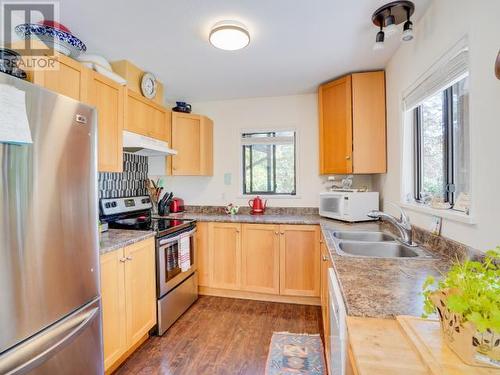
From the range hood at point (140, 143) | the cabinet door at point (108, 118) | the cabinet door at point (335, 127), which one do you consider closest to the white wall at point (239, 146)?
the cabinet door at point (335, 127)

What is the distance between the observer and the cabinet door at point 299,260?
254cm

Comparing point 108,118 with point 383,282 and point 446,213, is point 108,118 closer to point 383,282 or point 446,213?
point 383,282

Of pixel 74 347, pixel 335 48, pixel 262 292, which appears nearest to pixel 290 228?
pixel 262 292

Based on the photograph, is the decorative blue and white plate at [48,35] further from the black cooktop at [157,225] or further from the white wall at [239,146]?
the white wall at [239,146]

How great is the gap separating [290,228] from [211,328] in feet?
3.88

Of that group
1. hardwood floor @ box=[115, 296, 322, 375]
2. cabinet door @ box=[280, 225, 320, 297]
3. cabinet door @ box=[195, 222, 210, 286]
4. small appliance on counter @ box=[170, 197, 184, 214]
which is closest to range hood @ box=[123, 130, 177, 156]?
small appliance on counter @ box=[170, 197, 184, 214]

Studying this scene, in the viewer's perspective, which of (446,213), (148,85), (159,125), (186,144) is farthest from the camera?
(186,144)

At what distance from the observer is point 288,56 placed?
2139 mm

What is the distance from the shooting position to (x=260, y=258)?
2668 mm

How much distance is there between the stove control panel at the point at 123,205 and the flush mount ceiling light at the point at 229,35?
1.75 m

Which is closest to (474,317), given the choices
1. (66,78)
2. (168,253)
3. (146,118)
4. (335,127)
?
(168,253)

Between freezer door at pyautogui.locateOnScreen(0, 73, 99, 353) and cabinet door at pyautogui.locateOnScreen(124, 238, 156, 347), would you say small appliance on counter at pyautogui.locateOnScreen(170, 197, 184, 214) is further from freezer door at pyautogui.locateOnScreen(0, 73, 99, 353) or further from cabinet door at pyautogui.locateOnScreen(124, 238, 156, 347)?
freezer door at pyautogui.locateOnScreen(0, 73, 99, 353)

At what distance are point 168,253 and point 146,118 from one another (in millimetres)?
1347

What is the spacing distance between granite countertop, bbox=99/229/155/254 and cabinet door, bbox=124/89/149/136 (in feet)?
2.98
